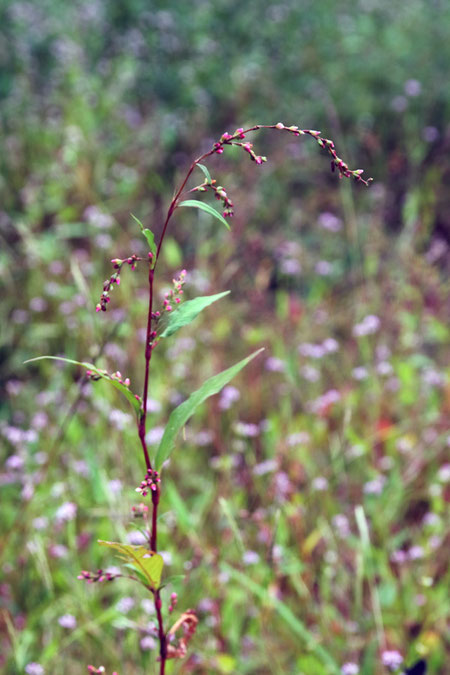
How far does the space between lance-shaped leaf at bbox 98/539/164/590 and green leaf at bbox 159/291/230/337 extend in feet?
0.90

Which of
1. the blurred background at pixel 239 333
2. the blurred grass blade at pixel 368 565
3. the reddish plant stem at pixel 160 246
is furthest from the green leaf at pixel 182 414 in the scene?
the blurred grass blade at pixel 368 565

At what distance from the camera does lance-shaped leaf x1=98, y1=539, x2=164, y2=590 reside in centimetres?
94

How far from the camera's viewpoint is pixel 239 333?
309cm

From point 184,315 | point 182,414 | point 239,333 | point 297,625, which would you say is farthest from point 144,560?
point 239,333

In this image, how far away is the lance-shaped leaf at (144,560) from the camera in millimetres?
936

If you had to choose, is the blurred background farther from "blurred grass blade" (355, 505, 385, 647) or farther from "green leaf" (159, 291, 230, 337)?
"green leaf" (159, 291, 230, 337)

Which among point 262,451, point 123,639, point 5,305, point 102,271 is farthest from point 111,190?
point 123,639

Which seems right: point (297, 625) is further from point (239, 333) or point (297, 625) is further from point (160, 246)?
point (239, 333)

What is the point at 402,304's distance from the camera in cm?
318

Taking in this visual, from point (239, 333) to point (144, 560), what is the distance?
2149 millimetres

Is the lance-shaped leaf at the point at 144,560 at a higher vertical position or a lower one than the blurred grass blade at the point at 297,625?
higher

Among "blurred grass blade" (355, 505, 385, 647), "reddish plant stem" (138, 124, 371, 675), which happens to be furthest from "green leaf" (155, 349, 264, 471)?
"blurred grass blade" (355, 505, 385, 647)

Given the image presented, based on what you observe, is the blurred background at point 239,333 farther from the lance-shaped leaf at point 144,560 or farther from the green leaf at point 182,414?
the green leaf at point 182,414

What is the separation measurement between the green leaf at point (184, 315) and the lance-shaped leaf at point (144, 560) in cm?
27
